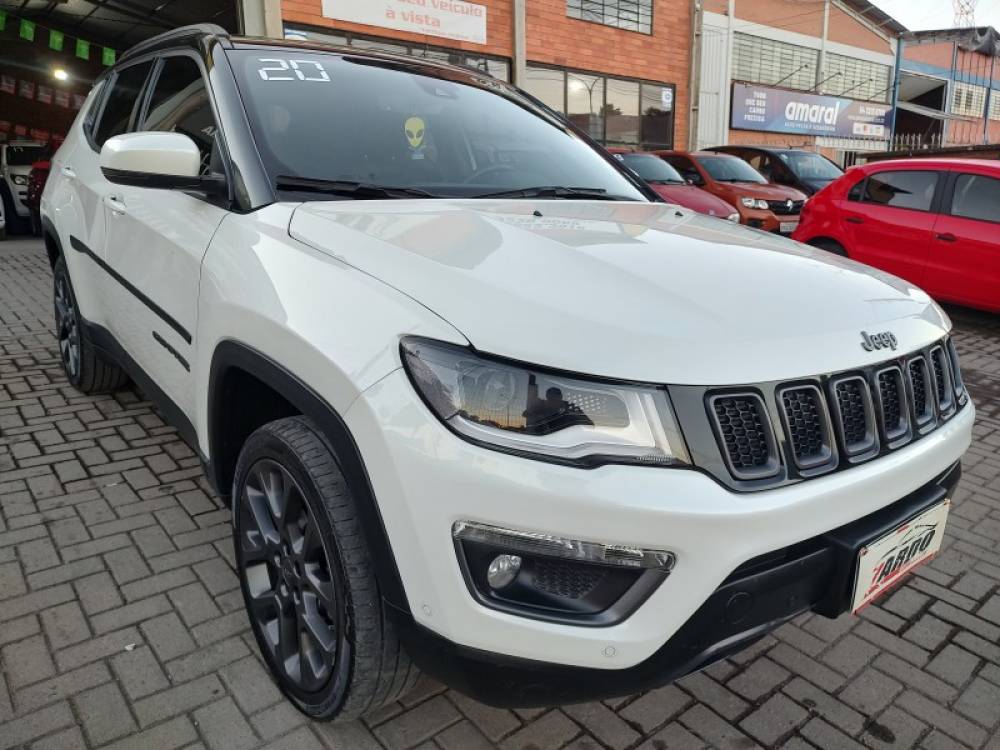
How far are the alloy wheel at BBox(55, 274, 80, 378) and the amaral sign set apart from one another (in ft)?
33.8

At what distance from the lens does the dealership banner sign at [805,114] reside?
22234mm

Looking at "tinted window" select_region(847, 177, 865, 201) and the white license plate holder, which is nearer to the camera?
the white license plate holder

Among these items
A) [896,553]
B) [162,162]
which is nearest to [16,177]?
[162,162]

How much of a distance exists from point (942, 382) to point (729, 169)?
989cm

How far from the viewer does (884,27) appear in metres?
28.2

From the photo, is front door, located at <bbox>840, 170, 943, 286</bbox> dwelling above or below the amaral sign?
below

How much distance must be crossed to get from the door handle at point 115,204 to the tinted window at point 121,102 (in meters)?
0.47

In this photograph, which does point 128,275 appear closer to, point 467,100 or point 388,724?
point 467,100

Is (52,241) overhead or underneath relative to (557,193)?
underneath

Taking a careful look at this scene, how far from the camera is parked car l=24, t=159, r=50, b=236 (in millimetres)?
11602

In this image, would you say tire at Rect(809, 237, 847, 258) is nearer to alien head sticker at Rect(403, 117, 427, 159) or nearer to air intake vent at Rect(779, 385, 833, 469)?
alien head sticker at Rect(403, 117, 427, 159)

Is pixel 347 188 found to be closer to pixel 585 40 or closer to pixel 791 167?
pixel 791 167

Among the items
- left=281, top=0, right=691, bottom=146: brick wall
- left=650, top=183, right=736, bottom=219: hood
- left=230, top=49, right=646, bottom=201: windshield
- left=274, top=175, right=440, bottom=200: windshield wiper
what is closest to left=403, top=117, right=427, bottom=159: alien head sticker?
left=230, top=49, right=646, bottom=201: windshield

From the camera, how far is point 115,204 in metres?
3.09
